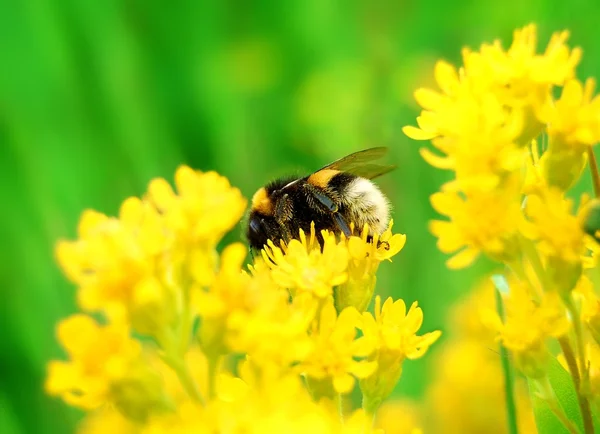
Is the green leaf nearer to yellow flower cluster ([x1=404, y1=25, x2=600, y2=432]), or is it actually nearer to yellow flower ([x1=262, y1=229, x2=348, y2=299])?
yellow flower cluster ([x1=404, y1=25, x2=600, y2=432])

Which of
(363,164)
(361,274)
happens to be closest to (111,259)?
(361,274)

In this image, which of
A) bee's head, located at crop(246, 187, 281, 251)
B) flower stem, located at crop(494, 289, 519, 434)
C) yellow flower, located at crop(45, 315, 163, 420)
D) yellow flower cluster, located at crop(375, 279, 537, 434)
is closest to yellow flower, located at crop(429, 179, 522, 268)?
flower stem, located at crop(494, 289, 519, 434)

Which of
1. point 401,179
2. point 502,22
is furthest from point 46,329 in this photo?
point 502,22

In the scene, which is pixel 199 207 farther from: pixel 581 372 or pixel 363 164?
pixel 363 164

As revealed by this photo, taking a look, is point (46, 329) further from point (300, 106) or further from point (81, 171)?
point (300, 106)

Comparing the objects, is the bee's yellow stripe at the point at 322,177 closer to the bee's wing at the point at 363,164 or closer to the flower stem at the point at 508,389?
the bee's wing at the point at 363,164

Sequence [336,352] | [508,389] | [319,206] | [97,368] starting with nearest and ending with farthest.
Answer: [97,368] → [336,352] → [508,389] → [319,206]

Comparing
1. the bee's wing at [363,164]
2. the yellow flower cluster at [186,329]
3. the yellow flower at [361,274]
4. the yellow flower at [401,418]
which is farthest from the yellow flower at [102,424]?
the yellow flower cluster at [186,329]
